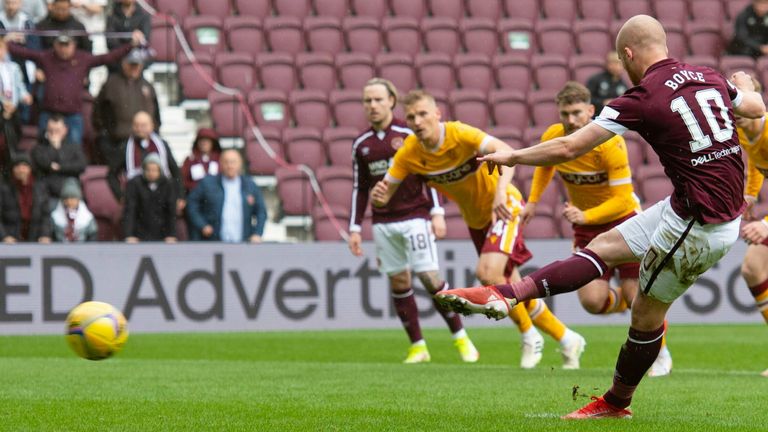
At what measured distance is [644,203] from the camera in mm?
19297

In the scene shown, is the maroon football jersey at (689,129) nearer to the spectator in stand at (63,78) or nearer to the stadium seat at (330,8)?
the spectator in stand at (63,78)

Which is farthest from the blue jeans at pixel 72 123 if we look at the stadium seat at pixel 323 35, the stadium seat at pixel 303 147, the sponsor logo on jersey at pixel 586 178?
the sponsor logo on jersey at pixel 586 178

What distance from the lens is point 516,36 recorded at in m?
22.5

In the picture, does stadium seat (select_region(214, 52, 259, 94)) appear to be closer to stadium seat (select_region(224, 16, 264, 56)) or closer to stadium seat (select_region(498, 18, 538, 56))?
stadium seat (select_region(224, 16, 264, 56))

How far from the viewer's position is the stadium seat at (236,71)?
2008 cm

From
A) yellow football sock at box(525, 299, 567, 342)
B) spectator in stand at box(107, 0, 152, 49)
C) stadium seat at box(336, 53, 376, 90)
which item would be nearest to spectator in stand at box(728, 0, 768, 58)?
stadium seat at box(336, 53, 376, 90)

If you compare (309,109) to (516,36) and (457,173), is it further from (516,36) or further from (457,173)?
(457,173)

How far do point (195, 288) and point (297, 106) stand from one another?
14.1 ft

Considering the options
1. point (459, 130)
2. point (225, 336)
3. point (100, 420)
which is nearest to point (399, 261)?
point (459, 130)

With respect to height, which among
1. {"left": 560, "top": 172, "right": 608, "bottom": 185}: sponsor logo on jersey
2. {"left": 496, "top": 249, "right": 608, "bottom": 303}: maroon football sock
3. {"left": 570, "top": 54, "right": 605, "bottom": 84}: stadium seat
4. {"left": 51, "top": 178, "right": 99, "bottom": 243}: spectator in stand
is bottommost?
{"left": 51, "top": 178, "right": 99, "bottom": 243}: spectator in stand

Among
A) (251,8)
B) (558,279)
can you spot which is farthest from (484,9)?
(558,279)

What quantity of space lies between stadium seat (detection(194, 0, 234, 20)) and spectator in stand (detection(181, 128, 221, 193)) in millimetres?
4373

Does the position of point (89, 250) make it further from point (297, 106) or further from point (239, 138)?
point (297, 106)

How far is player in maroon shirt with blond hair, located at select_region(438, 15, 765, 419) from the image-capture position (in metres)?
6.52
